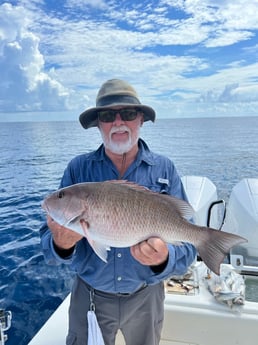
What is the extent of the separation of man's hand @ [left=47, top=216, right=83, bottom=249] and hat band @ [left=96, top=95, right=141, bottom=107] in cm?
79

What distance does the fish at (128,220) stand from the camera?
62.7 inches

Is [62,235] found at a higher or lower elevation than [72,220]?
lower

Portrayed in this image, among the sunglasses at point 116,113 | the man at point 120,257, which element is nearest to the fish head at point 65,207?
the man at point 120,257

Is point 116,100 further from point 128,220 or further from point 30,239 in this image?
point 30,239

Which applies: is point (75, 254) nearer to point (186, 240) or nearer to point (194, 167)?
point (186, 240)

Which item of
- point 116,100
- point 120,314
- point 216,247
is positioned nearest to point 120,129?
point 116,100

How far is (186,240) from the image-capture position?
164cm

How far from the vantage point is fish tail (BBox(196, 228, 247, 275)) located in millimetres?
1616

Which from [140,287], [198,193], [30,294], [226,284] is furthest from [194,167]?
[140,287]

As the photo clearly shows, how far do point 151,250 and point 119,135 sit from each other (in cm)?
73

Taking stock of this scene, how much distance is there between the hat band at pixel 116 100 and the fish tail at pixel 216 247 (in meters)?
0.92

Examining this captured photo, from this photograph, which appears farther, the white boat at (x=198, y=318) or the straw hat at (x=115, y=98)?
the white boat at (x=198, y=318)

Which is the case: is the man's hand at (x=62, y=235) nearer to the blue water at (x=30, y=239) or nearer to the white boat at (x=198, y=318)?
the white boat at (x=198, y=318)

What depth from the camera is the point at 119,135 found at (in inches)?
78.4
